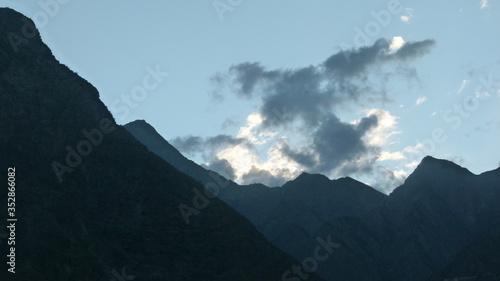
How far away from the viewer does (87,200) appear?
3787 inches

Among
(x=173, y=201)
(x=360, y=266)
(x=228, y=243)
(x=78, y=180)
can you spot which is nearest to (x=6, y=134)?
(x=78, y=180)

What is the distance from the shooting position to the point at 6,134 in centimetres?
9381

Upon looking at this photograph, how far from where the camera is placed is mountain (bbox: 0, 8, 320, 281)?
7888cm

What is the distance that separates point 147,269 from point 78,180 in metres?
22.1

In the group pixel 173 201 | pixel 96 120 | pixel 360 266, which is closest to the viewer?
pixel 173 201

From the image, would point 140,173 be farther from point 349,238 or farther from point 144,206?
point 349,238

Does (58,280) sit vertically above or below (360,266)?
below

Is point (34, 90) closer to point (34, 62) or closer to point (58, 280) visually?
point (34, 62)

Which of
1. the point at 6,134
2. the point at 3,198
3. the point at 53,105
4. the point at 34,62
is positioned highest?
the point at 34,62

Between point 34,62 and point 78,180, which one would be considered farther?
point 34,62

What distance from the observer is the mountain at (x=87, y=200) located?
259 feet

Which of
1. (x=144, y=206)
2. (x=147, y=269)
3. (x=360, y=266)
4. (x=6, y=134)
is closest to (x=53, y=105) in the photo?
(x=6, y=134)

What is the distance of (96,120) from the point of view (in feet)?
377

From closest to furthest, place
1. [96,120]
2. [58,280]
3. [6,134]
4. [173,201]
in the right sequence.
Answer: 1. [58,280]
2. [6,134]
3. [173,201]
4. [96,120]
